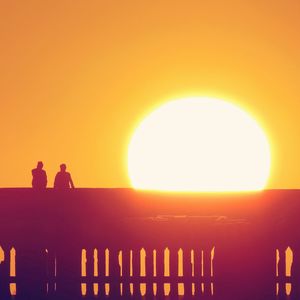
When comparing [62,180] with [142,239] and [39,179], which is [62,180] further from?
[142,239]

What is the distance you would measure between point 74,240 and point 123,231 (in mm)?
917

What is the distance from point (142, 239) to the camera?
13.0m

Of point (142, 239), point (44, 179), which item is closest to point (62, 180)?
point (44, 179)

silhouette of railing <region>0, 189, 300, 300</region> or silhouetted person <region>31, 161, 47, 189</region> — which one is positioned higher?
silhouetted person <region>31, 161, 47, 189</region>

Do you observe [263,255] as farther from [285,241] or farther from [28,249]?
[28,249]

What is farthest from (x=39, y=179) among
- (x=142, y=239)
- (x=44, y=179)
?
(x=142, y=239)

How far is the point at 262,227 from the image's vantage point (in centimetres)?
1291

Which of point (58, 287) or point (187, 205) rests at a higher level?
point (187, 205)

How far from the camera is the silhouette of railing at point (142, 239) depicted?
40.7ft

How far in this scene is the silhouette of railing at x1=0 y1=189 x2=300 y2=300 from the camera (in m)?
12.4

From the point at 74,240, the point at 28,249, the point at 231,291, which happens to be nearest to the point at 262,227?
the point at 231,291

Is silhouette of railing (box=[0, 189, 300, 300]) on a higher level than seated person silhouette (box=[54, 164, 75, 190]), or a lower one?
lower

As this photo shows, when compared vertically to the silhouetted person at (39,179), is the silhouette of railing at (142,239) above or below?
below

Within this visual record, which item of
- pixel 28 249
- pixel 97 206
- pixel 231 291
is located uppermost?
pixel 97 206
